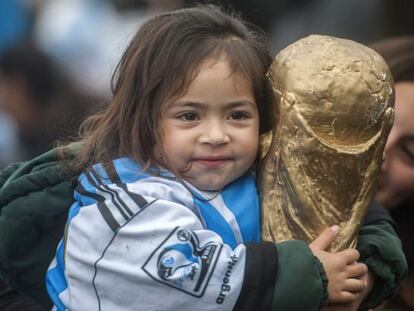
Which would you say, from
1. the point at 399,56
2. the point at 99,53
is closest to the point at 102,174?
the point at 399,56

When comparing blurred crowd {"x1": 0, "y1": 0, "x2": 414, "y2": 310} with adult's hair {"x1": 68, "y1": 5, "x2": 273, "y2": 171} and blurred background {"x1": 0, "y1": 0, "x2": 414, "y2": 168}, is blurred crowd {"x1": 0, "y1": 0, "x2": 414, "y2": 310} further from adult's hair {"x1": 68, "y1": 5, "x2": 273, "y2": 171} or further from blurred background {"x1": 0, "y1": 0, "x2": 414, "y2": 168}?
adult's hair {"x1": 68, "y1": 5, "x2": 273, "y2": 171}

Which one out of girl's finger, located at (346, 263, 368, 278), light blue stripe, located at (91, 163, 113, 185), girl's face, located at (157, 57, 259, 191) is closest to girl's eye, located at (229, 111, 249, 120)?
girl's face, located at (157, 57, 259, 191)

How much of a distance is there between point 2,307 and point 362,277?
108 centimetres

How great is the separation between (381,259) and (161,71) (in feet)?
2.50

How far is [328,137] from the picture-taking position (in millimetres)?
2822

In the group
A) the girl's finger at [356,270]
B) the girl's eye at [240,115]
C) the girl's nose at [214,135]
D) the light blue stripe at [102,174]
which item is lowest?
the girl's finger at [356,270]

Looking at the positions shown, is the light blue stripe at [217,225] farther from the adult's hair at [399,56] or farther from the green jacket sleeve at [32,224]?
the adult's hair at [399,56]

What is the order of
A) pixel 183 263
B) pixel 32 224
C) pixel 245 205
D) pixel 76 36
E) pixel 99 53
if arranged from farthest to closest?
1. pixel 76 36
2. pixel 99 53
3. pixel 32 224
4. pixel 245 205
5. pixel 183 263

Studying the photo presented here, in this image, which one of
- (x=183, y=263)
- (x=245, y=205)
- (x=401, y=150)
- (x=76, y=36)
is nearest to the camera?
(x=183, y=263)

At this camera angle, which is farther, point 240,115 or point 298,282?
point 240,115

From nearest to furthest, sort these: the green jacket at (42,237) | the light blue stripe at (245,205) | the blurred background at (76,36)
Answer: the light blue stripe at (245,205) → the green jacket at (42,237) → the blurred background at (76,36)

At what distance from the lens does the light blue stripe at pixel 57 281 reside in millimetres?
2920

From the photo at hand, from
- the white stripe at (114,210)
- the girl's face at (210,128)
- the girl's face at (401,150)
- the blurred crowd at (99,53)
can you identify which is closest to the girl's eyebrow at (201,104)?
the girl's face at (210,128)

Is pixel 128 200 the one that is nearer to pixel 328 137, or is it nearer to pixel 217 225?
pixel 217 225
